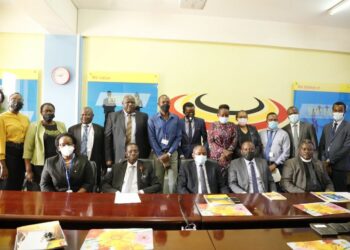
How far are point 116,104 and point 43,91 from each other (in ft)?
3.87

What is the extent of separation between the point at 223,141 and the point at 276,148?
769 millimetres

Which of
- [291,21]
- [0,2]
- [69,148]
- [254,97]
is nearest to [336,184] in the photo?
[254,97]

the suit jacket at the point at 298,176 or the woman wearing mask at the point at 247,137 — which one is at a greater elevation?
the woman wearing mask at the point at 247,137

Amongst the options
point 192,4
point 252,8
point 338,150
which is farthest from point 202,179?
point 252,8

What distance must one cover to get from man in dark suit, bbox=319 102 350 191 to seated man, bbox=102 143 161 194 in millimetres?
2457

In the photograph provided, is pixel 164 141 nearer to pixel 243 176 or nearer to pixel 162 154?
pixel 162 154

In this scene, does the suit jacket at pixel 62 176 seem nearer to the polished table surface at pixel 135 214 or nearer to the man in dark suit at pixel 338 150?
the polished table surface at pixel 135 214

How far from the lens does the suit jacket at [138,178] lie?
2.57m

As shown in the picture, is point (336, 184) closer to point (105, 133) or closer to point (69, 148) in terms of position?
point (105, 133)

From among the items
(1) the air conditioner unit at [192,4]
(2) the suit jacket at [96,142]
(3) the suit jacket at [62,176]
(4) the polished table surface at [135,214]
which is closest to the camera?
(4) the polished table surface at [135,214]

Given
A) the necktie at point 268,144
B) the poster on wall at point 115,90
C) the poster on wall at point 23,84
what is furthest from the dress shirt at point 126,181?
the poster on wall at point 23,84

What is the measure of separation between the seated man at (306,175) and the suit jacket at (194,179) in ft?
2.29

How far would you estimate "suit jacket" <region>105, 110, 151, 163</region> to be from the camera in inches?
122

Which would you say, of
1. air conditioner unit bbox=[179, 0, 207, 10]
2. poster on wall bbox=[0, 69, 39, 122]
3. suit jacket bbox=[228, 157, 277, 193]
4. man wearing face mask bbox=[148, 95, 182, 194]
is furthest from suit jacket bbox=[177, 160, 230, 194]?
poster on wall bbox=[0, 69, 39, 122]
